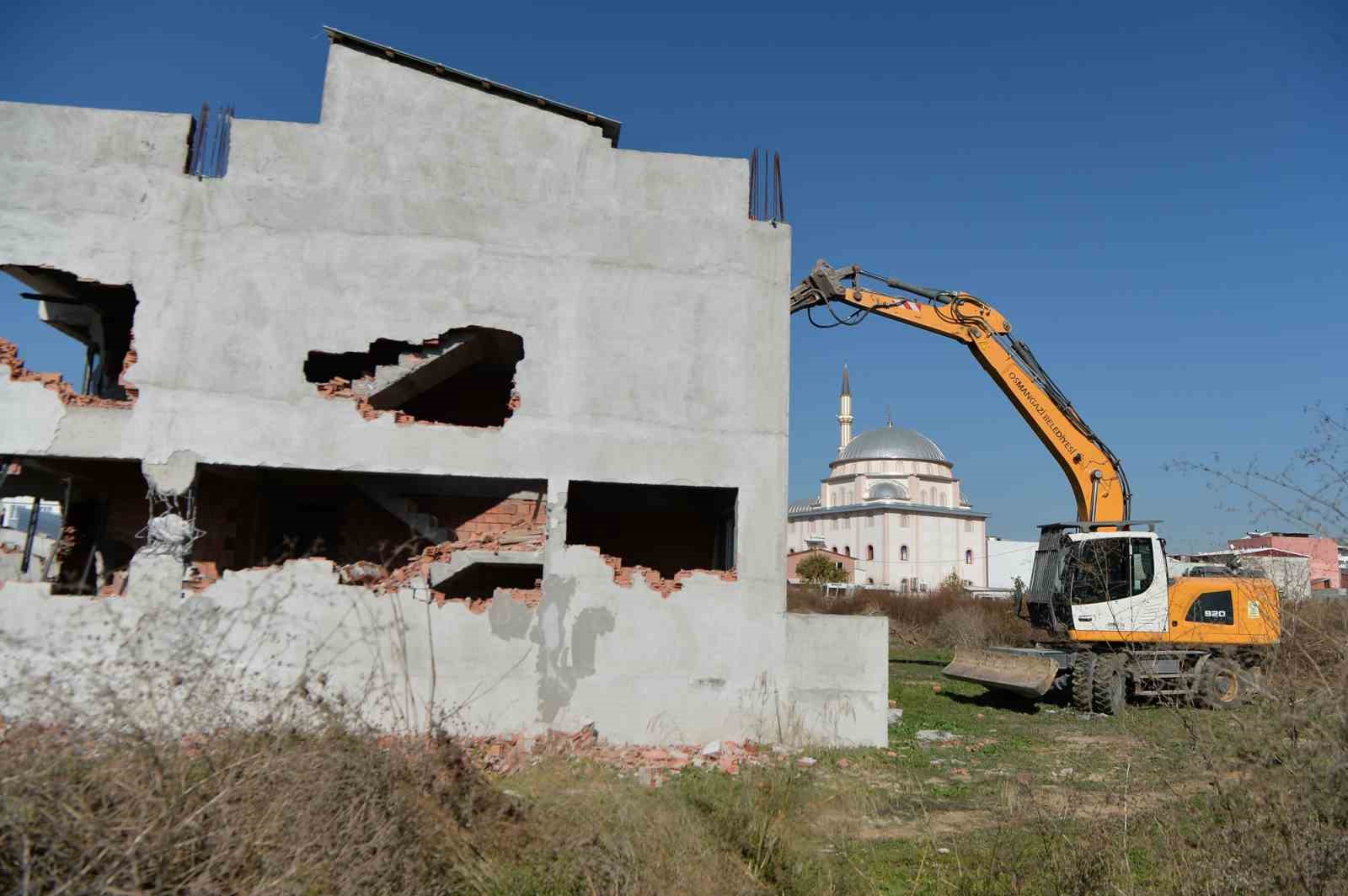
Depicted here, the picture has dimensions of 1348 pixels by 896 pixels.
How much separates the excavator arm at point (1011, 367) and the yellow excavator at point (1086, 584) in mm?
17

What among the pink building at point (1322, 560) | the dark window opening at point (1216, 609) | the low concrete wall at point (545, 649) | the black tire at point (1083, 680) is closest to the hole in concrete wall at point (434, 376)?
the low concrete wall at point (545, 649)

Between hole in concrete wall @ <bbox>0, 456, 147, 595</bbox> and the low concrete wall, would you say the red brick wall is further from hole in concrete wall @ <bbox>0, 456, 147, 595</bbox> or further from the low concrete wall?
hole in concrete wall @ <bbox>0, 456, 147, 595</bbox>

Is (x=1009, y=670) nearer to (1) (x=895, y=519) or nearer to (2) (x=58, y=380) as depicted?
(2) (x=58, y=380)

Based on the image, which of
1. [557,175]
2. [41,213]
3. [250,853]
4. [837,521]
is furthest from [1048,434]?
[837,521]

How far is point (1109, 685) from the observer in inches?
505

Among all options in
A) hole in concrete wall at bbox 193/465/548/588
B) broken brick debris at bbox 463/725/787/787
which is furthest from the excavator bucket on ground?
hole in concrete wall at bbox 193/465/548/588

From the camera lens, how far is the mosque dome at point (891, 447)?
212 ft

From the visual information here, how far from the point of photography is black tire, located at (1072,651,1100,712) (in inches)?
512

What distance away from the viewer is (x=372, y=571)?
10156 mm

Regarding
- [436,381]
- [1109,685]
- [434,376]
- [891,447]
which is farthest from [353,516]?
[891,447]

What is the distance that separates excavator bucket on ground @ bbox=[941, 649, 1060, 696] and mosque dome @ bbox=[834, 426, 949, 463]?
5141cm

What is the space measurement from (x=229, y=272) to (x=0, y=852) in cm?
826

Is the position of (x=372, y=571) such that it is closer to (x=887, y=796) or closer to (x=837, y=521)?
(x=887, y=796)

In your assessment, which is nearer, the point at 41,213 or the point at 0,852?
the point at 0,852
